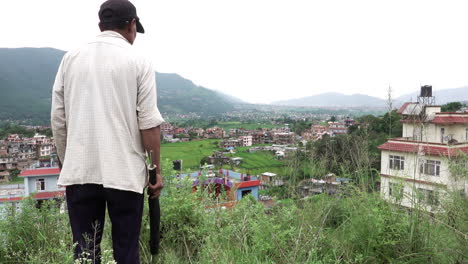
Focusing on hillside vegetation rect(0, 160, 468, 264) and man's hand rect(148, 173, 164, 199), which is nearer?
man's hand rect(148, 173, 164, 199)

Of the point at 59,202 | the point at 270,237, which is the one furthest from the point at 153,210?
the point at 59,202

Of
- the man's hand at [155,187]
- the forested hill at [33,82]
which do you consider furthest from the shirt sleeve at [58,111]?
the forested hill at [33,82]

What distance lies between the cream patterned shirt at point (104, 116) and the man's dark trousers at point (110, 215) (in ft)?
0.18

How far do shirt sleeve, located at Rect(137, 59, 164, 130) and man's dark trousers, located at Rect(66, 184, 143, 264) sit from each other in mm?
285

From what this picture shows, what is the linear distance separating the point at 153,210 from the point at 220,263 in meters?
0.41

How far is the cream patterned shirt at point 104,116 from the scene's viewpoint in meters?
1.13

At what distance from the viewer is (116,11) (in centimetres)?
122

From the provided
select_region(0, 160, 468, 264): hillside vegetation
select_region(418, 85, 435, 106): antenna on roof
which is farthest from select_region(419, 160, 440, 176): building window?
select_region(418, 85, 435, 106): antenna on roof

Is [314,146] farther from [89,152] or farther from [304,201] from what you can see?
[89,152]

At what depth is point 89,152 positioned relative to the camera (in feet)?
3.72

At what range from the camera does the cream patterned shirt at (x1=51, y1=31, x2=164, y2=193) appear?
113 cm

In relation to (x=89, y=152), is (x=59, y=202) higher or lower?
lower

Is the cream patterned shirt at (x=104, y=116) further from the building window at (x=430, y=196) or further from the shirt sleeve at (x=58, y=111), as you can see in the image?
the building window at (x=430, y=196)

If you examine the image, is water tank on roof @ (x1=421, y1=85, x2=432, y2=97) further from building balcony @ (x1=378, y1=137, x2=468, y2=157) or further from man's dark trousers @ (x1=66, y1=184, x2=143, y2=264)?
man's dark trousers @ (x1=66, y1=184, x2=143, y2=264)
